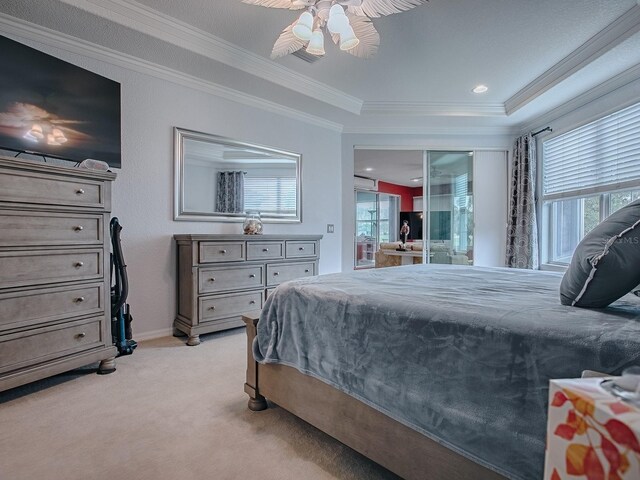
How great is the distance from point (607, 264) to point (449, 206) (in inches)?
165

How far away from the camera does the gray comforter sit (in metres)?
0.87

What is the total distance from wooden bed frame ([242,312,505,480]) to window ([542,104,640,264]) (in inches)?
134

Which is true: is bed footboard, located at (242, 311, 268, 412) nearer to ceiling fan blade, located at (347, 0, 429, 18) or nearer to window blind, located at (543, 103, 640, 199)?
ceiling fan blade, located at (347, 0, 429, 18)

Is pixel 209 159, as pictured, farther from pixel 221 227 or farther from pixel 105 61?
pixel 105 61

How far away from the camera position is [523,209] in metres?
4.44

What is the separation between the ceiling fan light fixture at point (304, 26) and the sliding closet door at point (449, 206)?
3288 millimetres

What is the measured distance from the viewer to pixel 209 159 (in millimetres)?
3459

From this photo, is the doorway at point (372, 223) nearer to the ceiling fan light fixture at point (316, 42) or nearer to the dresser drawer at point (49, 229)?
the ceiling fan light fixture at point (316, 42)

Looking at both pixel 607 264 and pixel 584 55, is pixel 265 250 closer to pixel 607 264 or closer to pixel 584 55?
pixel 607 264

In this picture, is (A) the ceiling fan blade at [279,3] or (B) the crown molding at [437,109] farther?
(B) the crown molding at [437,109]

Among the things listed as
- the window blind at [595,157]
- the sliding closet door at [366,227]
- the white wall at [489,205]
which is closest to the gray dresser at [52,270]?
the window blind at [595,157]

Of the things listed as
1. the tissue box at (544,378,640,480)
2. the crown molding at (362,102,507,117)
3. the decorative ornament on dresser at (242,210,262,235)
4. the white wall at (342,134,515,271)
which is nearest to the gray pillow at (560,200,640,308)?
the tissue box at (544,378,640,480)

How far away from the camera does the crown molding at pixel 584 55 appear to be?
254 centimetres

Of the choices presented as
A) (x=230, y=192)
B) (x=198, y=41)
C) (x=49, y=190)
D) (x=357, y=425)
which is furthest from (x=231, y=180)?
(x=357, y=425)
